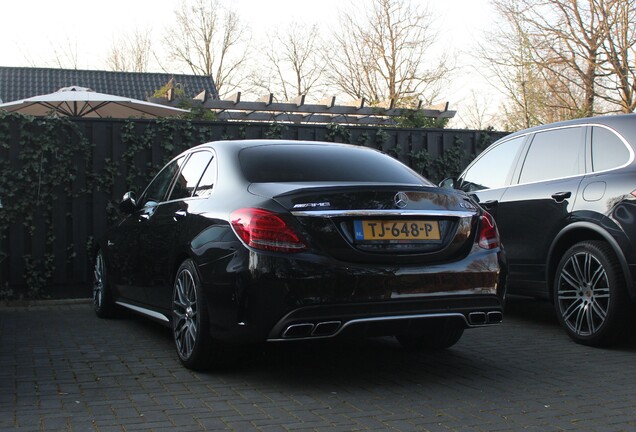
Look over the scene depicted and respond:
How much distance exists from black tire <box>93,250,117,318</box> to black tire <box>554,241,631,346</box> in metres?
4.16

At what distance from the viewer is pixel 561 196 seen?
6.18m

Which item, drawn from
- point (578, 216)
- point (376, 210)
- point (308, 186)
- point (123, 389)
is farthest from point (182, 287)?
point (578, 216)

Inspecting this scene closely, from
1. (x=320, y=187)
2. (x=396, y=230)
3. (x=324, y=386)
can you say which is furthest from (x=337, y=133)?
→ (x=324, y=386)

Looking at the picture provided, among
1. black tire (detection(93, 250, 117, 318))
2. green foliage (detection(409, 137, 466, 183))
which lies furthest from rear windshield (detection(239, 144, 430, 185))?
green foliage (detection(409, 137, 466, 183))

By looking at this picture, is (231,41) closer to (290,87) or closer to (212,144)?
(290,87)

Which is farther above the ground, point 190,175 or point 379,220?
point 190,175

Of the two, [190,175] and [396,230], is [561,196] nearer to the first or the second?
[396,230]

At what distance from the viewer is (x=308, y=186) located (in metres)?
4.57

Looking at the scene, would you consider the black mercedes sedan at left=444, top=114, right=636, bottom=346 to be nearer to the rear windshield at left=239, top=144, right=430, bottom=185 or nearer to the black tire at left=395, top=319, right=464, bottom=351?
Answer: the black tire at left=395, top=319, right=464, bottom=351

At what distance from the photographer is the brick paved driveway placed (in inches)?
151

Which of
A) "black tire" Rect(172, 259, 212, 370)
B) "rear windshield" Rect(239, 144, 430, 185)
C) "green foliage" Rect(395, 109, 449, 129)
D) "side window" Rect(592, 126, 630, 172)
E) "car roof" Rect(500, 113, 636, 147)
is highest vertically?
"green foliage" Rect(395, 109, 449, 129)

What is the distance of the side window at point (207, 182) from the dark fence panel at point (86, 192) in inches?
152

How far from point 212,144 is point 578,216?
2911 millimetres

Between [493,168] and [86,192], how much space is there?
15.4 feet
